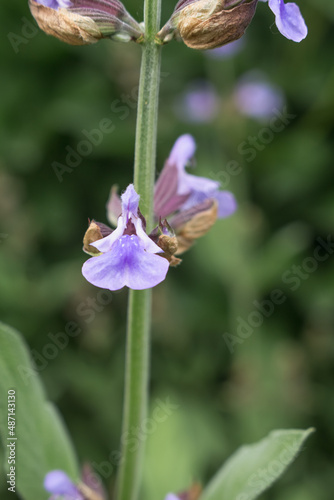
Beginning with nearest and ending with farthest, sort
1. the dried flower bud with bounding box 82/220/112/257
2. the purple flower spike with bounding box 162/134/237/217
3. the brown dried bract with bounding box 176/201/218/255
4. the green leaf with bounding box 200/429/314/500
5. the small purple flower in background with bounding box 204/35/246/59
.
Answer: the dried flower bud with bounding box 82/220/112/257, the green leaf with bounding box 200/429/314/500, the brown dried bract with bounding box 176/201/218/255, the purple flower spike with bounding box 162/134/237/217, the small purple flower in background with bounding box 204/35/246/59

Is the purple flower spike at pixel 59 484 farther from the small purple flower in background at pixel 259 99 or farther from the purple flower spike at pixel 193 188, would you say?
the small purple flower in background at pixel 259 99

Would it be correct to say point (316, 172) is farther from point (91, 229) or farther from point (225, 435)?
point (91, 229)

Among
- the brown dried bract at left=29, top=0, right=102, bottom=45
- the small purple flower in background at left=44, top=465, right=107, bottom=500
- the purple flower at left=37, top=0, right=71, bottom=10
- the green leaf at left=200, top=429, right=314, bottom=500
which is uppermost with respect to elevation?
the purple flower at left=37, top=0, right=71, bottom=10

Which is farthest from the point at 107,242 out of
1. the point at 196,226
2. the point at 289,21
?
the point at 289,21

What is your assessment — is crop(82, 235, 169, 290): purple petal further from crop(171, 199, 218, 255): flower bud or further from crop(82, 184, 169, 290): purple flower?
crop(171, 199, 218, 255): flower bud

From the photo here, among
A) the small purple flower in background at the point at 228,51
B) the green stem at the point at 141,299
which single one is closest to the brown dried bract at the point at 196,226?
Answer: the green stem at the point at 141,299

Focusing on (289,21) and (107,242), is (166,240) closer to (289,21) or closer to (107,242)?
(107,242)

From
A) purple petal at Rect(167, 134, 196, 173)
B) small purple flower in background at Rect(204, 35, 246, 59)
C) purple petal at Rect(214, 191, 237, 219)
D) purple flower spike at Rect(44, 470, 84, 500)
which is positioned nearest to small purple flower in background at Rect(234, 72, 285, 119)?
small purple flower in background at Rect(204, 35, 246, 59)
